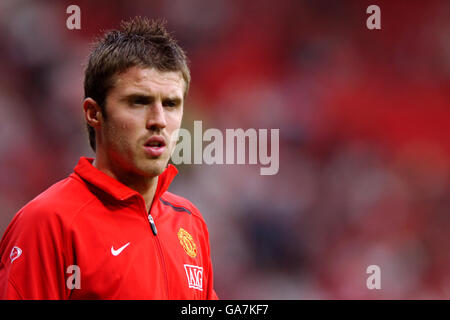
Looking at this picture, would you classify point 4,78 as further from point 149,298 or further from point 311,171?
point 149,298

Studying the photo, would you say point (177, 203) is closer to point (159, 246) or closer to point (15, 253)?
point (159, 246)

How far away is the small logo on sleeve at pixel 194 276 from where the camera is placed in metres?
2.00

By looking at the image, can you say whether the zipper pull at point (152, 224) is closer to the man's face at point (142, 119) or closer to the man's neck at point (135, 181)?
the man's neck at point (135, 181)

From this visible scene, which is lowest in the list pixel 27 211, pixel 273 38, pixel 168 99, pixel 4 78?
pixel 27 211

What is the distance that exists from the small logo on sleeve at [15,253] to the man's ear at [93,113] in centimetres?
52

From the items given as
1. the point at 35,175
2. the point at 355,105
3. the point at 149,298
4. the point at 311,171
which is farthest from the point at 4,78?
the point at 149,298

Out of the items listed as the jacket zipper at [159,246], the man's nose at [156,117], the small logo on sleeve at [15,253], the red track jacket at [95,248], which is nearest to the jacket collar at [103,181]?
the red track jacket at [95,248]

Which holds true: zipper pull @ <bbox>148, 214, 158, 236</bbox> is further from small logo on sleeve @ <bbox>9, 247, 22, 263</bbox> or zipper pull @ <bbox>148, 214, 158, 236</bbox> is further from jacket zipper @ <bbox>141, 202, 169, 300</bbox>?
small logo on sleeve @ <bbox>9, 247, 22, 263</bbox>

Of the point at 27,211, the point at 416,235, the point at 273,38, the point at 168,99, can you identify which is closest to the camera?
the point at 27,211

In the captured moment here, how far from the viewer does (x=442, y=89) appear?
5.42 meters

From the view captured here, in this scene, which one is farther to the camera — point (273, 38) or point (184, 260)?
point (273, 38)

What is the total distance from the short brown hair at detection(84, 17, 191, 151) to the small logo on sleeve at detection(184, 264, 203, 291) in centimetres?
62

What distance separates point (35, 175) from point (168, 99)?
320 centimetres

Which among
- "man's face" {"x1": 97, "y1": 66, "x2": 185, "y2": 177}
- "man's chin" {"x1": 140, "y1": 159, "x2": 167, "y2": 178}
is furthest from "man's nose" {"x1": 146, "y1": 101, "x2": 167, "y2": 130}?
"man's chin" {"x1": 140, "y1": 159, "x2": 167, "y2": 178}
